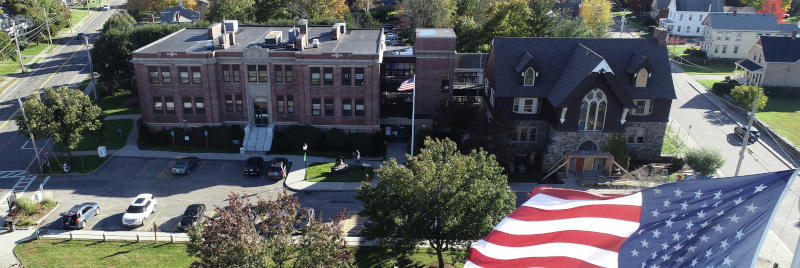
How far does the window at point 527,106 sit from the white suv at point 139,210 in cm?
3276

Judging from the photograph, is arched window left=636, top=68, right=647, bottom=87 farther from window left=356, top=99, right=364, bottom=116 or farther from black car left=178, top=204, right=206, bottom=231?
black car left=178, top=204, right=206, bottom=231

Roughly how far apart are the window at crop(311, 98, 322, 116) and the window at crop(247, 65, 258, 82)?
19.9 ft

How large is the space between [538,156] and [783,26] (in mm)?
77748

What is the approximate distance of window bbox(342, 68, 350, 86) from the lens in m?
54.8

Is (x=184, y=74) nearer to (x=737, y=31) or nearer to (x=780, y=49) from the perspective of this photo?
(x=780, y=49)

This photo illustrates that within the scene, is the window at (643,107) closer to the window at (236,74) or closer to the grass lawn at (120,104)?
the window at (236,74)

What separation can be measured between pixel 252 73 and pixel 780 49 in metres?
76.6

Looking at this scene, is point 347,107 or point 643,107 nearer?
point 643,107

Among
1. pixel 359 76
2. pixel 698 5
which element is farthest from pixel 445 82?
pixel 698 5

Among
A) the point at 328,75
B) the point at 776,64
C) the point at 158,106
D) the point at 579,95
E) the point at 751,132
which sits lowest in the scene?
the point at 751,132

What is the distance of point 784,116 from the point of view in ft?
233

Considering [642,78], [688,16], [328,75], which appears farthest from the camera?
[688,16]

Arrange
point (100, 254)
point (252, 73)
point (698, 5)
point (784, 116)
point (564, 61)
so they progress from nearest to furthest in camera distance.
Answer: point (100, 254) → point (564, 61) → point (252, 73) → point (784, 116) → point (698, 5)

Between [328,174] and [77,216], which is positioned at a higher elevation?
[77,216]
